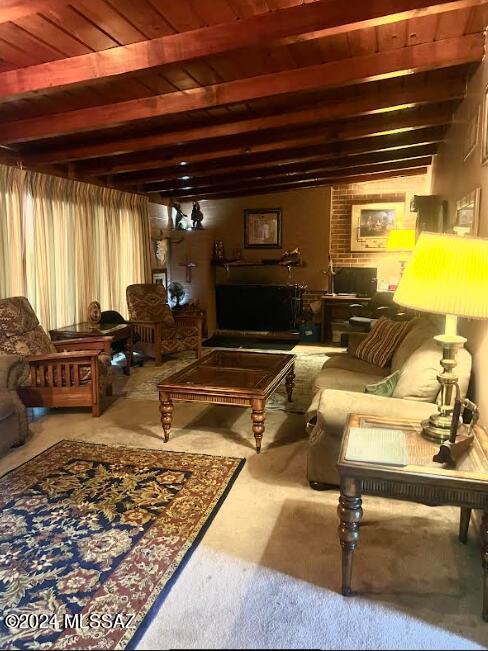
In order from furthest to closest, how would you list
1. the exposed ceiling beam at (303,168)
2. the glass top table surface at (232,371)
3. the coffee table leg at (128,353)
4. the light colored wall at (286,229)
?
1. the light colored wall at (286,229)
2. the exposed ceiling beam at (303,168)
3. the coffee table leg at (128,353)
4. the glass top table surface at (232,371)

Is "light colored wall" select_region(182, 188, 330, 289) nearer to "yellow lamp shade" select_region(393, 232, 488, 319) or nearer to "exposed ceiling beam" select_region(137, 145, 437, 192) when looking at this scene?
"exposed ceiling beam" select_region(137, 145, 437, 192)

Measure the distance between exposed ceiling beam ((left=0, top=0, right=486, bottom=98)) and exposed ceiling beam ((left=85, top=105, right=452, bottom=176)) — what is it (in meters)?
2.03

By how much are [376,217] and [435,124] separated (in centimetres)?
278

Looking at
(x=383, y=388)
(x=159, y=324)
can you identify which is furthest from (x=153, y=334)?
(x=383, y=388)

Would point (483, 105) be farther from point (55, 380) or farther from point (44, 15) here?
point (55, 380)

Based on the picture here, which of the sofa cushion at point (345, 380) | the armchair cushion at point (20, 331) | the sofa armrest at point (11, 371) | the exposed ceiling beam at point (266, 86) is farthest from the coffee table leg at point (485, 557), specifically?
the armchair cushion at point (20, 331)

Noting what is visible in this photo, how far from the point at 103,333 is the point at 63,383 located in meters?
0.94

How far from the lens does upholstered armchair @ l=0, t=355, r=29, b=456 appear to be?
9.96 ft

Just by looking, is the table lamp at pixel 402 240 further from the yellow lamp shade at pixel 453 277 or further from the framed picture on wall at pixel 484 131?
the yellow lamp shade at pixel 453 277

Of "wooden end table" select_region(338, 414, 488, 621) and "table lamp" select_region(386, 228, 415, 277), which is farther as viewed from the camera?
"table lamp" select_region(386, 228, 415, 277)

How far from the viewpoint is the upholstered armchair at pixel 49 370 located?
3.69 metres

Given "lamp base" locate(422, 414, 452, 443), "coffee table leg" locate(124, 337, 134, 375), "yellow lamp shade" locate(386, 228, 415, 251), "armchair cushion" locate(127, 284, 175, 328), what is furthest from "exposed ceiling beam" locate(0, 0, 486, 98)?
"yellow lamp shade" locate(386, 228, 415, 251)

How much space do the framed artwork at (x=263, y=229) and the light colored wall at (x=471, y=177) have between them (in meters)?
2.87

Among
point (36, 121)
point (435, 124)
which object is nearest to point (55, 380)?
point (36, 121)
